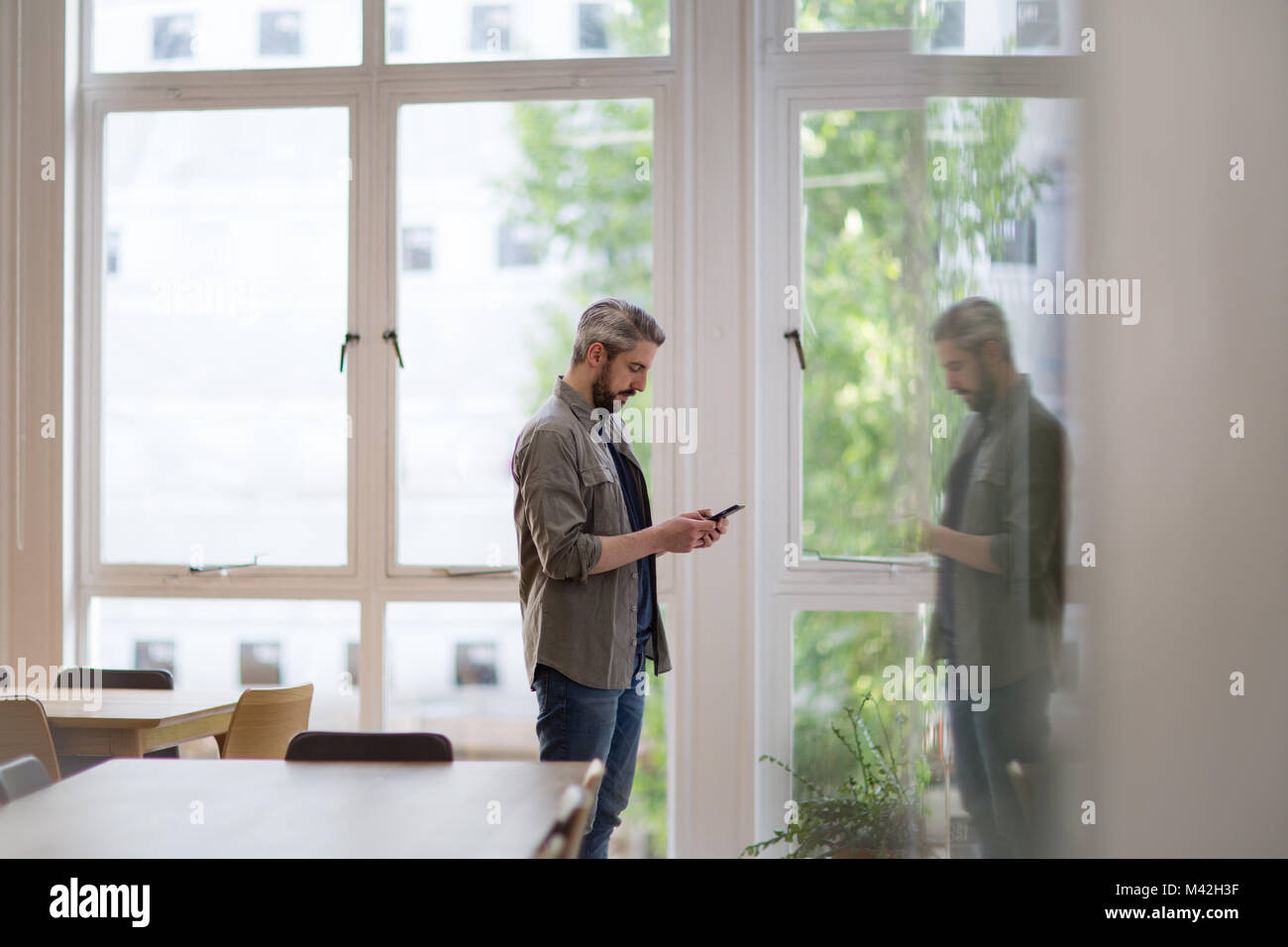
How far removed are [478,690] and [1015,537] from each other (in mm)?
2647

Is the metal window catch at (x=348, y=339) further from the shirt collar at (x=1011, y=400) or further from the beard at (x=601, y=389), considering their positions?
the shirt collar at (x=1011, y=400)

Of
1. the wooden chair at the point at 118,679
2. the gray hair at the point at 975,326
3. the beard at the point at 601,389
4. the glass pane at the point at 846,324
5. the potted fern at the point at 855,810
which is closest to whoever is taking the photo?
the gray hair at the point at 975,326

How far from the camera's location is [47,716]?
2.71 metres

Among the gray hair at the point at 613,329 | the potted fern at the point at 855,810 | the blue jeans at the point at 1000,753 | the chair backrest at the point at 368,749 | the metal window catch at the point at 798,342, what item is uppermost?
the metal window catch at the point at 798,342

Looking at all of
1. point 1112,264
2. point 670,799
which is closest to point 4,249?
point 670,799

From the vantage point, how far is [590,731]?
248 centimetres

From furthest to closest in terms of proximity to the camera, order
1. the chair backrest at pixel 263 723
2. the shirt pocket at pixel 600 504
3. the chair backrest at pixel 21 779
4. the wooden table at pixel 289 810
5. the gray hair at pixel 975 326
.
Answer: the chair backrest at pixel 263 723 < the shirt pocket at pixel 600 504 < the chair backrest at pixel 21 779 < the wooden table at pixel 289 810 < the gray hair at pixel 975 326

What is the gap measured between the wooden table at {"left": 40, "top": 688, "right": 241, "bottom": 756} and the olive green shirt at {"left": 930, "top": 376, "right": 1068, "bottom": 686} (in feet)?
7.06

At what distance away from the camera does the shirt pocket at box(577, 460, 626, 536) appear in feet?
8.41

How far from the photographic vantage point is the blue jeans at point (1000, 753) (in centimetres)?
133

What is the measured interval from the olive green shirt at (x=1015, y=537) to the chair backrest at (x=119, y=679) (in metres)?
2.75

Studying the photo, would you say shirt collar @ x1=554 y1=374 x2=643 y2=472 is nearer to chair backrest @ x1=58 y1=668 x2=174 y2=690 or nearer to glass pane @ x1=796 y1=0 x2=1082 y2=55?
glass pane @ x1=796 y1=0 x2=1082 y2=55

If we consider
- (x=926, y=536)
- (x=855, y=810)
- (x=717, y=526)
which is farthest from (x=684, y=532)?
(x=855, y=810)

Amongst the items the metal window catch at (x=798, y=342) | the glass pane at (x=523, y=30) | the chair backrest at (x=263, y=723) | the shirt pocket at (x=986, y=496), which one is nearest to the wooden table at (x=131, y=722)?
the chair backrest at (x=263, y=723)
